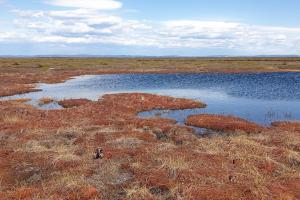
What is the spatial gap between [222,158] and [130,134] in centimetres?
822

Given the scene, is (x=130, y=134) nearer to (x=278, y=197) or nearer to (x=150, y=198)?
(x=150, y=198)

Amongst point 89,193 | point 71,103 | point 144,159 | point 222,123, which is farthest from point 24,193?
point 71,103

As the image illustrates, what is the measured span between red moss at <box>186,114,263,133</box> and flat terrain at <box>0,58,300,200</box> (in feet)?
0.26

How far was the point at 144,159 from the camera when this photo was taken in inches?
810

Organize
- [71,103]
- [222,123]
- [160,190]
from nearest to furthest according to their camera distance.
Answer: [160,190], [222,123], [71,103]

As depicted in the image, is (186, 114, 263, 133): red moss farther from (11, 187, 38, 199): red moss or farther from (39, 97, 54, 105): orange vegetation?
(39, 97, 54, 105): orange vegetation

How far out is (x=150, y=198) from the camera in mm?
15523

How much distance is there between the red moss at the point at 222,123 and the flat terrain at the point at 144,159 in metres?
0.08

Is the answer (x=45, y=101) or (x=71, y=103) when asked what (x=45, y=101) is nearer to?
(x=45, y=101)

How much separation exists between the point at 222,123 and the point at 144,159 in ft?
40.9

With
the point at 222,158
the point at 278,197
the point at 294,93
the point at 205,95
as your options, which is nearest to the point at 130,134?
the point at 222,158

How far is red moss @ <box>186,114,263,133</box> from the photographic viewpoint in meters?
29.5

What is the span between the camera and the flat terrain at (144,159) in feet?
53.1

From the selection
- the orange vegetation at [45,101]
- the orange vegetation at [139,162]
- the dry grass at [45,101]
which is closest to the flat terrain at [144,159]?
the orange vegetation at [139,162]
